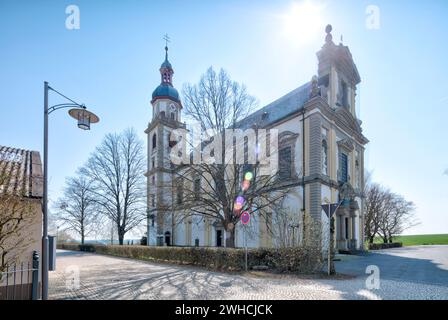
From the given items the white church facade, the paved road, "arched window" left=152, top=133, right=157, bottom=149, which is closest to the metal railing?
the paved road

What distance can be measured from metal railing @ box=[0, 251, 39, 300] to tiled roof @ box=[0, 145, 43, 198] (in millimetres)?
1690

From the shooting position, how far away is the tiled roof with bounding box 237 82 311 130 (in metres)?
26.8

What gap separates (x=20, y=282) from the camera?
753cm

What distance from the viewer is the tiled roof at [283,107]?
88.0ft

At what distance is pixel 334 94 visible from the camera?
89.8 ft

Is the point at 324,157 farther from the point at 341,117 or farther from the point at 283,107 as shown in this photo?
the point at 283,107

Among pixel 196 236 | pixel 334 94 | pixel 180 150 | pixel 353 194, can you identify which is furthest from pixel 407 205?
pixel 180 150

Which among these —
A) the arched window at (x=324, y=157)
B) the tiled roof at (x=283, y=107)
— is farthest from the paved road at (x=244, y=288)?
the tiled roof at (x=283, y=107)

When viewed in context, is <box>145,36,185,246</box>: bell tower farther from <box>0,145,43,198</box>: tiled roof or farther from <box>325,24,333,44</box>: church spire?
<box>0,145,43,198</box>: tiled roof

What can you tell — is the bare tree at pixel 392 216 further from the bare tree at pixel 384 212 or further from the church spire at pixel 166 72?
the church spire at pixel 166 72

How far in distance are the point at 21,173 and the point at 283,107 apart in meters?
24.4

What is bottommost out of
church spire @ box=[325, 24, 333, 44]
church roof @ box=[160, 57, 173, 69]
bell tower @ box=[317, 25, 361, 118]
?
bell tower @ box=[317, 25, 361, 118]
